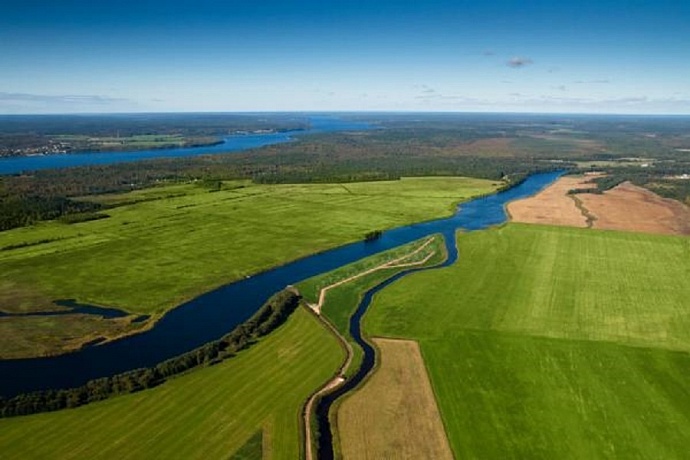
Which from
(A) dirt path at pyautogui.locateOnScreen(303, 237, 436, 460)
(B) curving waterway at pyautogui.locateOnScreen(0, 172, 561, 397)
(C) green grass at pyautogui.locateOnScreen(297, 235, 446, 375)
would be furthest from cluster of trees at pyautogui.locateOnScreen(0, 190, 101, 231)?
(A) dirt path at pyautogui.locateOnScreen(303, 237, 436, 460)

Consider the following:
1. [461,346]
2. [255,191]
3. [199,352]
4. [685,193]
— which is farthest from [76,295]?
[685,193]

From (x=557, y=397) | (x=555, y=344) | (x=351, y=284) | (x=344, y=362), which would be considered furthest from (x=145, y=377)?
(x=555, y=344)

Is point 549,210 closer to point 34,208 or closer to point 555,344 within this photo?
point 555,344

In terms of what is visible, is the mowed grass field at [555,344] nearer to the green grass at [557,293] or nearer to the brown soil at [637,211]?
the green grass at [557,293]

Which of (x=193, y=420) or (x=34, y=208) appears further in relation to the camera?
(x=34, y=208)

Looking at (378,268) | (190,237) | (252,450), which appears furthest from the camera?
(190,237)

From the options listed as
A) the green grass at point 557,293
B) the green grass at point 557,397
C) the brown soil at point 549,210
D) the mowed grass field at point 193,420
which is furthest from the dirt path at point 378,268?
the brown soil at point 549,210
